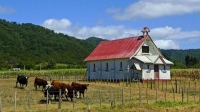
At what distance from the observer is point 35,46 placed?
15100cm

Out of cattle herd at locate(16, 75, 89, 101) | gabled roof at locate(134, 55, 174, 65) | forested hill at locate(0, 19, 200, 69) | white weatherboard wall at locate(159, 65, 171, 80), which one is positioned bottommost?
cattle herd at locate(16, 75, 89, 101)

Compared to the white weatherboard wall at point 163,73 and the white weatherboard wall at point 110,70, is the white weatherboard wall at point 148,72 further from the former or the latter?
the white weatherboard wall at point 110,70

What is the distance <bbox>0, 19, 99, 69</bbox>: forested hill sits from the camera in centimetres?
13238

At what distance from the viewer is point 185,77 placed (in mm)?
59625

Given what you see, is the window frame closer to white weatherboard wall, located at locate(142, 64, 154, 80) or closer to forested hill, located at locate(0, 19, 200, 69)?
white weatherboard wall, located at locate(142, 64, 154, 80)

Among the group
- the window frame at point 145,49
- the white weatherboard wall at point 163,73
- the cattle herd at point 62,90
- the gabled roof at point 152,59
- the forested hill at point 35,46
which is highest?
the forested hill at point 35,46

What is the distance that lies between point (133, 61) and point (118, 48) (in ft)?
18.6

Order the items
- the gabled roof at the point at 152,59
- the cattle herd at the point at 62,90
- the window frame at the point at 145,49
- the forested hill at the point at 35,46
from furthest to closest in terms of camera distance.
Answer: the forested hill at the point at 35,46, the window frame at the point at 145,49, the gabled roof at the point at 152,59, the cattle herd at the point at 62,90

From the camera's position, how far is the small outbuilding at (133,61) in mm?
50469

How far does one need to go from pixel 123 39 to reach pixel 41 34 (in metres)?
119

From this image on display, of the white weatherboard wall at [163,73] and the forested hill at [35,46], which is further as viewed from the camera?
the forested hill at [35,46]

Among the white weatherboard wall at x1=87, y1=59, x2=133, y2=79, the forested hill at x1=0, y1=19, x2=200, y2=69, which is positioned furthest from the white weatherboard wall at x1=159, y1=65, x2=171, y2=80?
the forested hill at x1=0, y1=19, x2=200, y2=69

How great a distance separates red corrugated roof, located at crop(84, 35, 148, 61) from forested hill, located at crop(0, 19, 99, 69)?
62682mm

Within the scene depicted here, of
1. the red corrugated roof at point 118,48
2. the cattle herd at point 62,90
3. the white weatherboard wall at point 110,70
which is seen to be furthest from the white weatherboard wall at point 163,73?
the cattle herd at point 62,90
